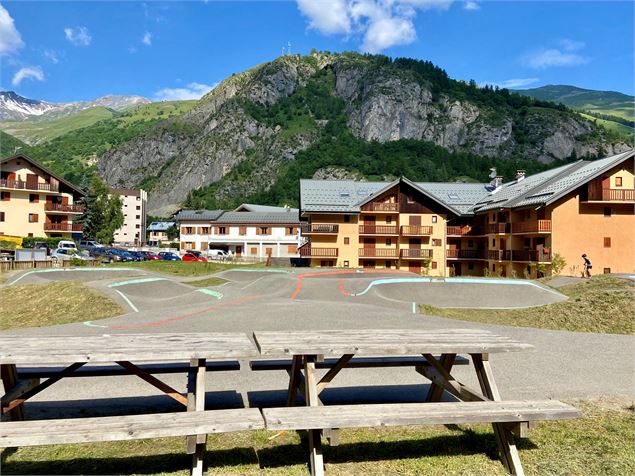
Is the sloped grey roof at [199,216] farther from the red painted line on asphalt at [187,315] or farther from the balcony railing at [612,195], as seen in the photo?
the balcony railing at [612,195]

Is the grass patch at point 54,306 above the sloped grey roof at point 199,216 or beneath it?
beneath

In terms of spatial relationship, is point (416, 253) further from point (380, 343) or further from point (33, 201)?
point (33, 201)

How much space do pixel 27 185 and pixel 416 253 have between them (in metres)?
50.7

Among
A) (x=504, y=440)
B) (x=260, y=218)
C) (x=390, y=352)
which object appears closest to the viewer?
(x=504, y=440)

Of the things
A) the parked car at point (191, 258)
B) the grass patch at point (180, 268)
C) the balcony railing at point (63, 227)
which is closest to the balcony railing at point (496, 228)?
the grass patch at point (180, 268)

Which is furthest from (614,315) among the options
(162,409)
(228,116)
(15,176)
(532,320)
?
(228,116)

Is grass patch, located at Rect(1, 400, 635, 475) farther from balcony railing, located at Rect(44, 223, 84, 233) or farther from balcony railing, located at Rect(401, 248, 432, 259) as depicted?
balcony railing, located at Rect(44, 223, 84, 233)

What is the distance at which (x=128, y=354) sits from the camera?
16.8 feet

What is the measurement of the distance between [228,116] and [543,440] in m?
195

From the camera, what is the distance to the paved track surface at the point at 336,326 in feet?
24.4

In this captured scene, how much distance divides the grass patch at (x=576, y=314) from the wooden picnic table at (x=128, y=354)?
13275 mm

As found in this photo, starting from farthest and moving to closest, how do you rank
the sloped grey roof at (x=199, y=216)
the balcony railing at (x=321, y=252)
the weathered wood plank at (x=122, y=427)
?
the sloped grey roof at (x=199, y=216) < the balcony railing at (x=321, y=252) < the weathered wood plank at (x=122, y=427)

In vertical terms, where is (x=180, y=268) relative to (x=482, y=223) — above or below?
below

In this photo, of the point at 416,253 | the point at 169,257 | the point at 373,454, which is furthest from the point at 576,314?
the point at 169,257
